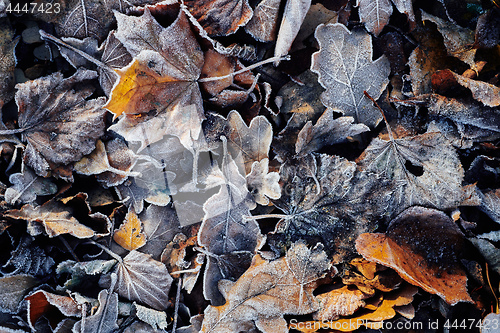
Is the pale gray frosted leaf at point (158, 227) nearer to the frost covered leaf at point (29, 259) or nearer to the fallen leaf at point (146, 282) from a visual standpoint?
the fallen leaf at point (146, 282)

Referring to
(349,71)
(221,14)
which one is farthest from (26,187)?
(349,71)

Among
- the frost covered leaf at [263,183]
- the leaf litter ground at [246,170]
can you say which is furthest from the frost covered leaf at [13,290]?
the frost covered leaf at [263,183]

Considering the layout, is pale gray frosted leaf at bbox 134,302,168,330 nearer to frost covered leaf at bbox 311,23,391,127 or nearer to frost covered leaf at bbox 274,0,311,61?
frost covered leaf at bbox 311,23,391,127

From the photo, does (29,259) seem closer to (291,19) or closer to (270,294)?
(270,294)

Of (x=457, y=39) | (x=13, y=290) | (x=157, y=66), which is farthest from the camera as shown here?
(x=457, y=39)

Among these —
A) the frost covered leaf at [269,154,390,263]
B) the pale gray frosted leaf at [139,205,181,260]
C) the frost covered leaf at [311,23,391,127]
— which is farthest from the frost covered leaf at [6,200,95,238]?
the frost covered leaf at [311,23,391,127]
